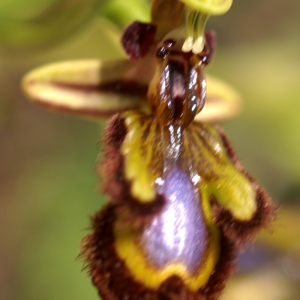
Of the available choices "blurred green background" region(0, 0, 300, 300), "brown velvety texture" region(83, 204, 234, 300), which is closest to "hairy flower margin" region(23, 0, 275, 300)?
"brown velvety texture" region(83, 204, 234, 300)

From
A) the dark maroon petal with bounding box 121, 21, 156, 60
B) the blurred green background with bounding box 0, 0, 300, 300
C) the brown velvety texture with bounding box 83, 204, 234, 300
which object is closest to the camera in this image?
the brown velvety texture with bounding box 83, 204, 234, 300

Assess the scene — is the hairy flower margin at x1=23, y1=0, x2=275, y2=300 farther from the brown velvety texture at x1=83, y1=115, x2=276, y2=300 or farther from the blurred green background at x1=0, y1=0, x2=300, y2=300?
the blurred green background at x1=0, y1=0, x2=300, y2=300

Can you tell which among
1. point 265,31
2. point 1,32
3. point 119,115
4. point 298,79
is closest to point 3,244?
point 1,32

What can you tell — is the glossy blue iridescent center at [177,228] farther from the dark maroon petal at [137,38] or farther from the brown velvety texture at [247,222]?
the dark maroon petal at [137,38]

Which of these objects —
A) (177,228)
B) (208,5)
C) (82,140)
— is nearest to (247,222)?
(177,228)

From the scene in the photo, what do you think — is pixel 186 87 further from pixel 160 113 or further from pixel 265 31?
pixel 265 31

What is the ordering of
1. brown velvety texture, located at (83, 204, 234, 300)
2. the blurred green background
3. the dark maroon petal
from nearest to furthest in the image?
1. brown velvety texture, located at (83, 204, 234, 300)
2. the dark maroon petal
3. the blurred green background

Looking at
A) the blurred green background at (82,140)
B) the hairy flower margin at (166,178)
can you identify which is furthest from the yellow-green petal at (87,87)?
the blurred green background at (82,140)

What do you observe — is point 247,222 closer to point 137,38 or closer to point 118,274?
point 118,274
